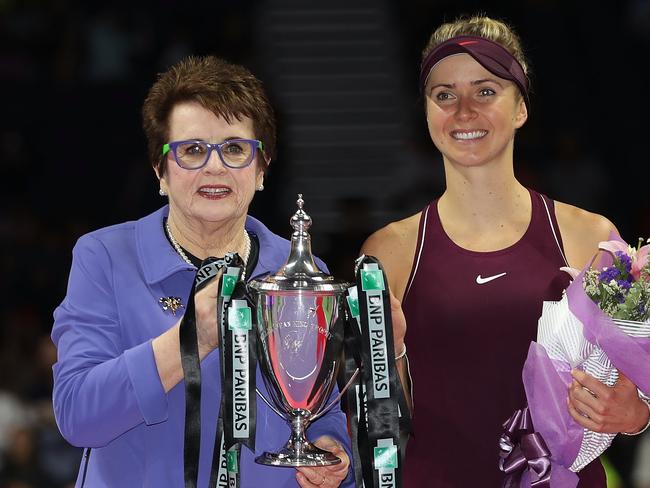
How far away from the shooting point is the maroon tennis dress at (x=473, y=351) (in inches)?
116

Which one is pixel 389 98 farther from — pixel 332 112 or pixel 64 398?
pixel 64 398

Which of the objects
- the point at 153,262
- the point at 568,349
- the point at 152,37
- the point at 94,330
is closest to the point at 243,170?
the point at 153,262

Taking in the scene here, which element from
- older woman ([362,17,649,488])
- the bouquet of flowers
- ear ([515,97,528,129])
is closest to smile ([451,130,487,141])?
older woman ([362,17,649,488])

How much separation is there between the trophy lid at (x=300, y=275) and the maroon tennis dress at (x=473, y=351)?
0.54 m

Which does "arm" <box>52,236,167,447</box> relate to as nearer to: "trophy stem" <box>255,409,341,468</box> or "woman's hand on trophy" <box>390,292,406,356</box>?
"trophy stem" <box>255,409,341,468</box>

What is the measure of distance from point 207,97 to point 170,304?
427 mm

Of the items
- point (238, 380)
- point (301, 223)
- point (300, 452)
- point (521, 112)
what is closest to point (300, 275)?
point (301, 223)

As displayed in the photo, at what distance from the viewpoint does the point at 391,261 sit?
3.06 meters

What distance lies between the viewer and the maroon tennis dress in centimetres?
294

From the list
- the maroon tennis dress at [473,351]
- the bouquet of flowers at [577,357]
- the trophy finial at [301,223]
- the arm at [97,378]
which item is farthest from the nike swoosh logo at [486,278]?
the arm at [97,378]

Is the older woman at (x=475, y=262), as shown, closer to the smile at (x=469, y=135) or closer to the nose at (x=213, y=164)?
the smile at (x=469, y=135)

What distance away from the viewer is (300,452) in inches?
98.2

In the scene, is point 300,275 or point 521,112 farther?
point 521,112

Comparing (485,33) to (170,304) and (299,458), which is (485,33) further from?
(299,458)
